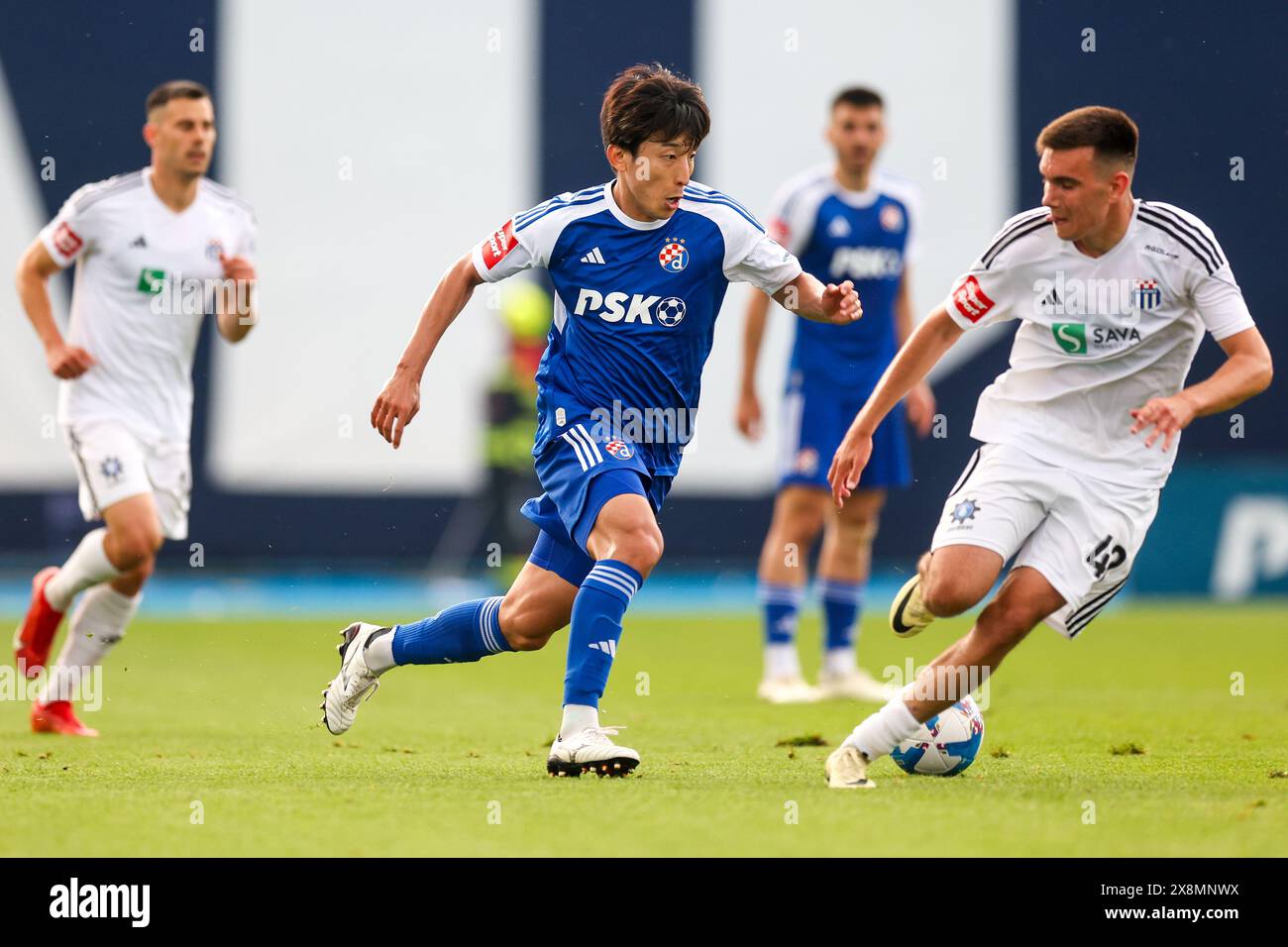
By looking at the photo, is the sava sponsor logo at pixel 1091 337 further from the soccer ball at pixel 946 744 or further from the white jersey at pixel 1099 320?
the soccer ball at pixel 946 744

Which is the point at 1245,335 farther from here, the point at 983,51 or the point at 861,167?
the point at 983,51

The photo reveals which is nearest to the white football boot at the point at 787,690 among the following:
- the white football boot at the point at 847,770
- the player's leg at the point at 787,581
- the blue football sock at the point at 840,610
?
the player's leg at the point at 787,581

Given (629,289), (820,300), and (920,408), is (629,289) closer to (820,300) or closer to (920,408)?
(820,300)

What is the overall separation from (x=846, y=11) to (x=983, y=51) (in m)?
1.44

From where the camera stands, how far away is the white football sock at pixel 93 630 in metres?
6.98

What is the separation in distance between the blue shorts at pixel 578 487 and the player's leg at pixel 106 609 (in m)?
2.06

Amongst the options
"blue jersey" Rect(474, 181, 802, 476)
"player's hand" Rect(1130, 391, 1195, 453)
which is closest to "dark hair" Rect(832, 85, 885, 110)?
"blue jersey" Rect(474, 181, 802, 476)

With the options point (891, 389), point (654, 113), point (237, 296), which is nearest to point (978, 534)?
point (891, 389)

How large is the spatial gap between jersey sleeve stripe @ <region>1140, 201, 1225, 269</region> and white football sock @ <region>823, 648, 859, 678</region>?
147 inches

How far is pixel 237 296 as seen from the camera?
6.95 meters

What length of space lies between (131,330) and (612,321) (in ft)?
8.91

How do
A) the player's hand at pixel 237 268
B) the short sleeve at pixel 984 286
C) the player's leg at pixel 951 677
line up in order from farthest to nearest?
the player's hand at pixel 237 268, the short sleeve at pixel 984 286, the player's leg at pixel 951 677

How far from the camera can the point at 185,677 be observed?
9.46m
